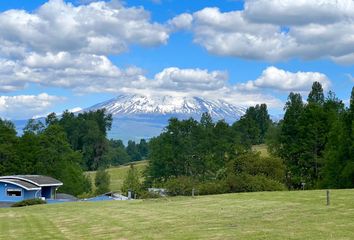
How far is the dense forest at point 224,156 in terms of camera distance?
57.6m

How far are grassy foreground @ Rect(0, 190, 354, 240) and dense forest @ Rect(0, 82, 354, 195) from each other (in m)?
22.1

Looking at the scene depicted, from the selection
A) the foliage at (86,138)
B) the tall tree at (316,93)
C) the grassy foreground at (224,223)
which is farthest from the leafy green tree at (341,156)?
the foliage at (86,138)

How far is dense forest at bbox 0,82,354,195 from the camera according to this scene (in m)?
57.6

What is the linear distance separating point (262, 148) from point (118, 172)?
35.3 metres

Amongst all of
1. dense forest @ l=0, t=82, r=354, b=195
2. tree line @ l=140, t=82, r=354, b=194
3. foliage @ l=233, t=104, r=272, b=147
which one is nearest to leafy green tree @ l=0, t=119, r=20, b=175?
dense forest @ l=0, t=82, r=354, b=195

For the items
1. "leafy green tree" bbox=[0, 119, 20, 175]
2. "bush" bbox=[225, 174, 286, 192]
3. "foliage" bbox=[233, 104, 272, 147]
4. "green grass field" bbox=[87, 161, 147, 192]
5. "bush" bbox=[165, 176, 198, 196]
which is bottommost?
"green grass field" bbox=[87, 161, 147, 192]

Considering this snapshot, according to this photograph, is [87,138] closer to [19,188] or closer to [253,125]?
[253,125]

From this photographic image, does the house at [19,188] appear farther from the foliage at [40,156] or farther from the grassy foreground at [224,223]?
the grassy foreground at [224,223]

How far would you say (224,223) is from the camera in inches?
905

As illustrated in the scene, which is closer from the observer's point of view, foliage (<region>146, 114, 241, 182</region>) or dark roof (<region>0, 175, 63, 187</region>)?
dark roof (<region>0, 175, 63, 187</region>)

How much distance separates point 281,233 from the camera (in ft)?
60.8

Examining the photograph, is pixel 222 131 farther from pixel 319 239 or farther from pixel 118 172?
pixel 319 239

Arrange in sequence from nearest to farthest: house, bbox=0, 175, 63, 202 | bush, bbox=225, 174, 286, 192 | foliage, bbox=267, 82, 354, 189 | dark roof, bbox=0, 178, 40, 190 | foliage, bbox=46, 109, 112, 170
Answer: bush, bbox=225, 174, 286, 192 < foliage, bbox=267, 82, 354, 189 < dark roof, bbox=0, 178, 40, 190 < house, bbox=0, 175, 63, 202 < foliage, bbox=46, 109, 112, 170

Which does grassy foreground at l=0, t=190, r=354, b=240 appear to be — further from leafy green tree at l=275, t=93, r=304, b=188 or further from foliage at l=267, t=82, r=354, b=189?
leafy green tree at l=275, t=93, r=304, b=188
